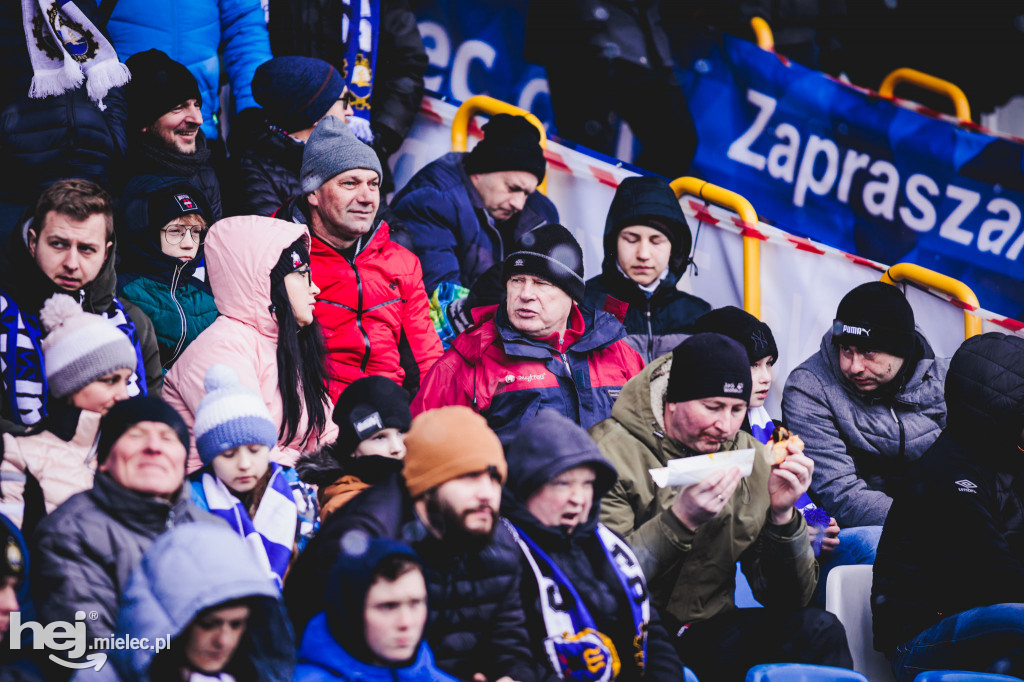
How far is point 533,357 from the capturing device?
496 centimetres

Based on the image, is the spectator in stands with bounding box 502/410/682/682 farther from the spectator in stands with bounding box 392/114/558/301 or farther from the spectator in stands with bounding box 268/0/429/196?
the spectator in stands with bounding box 268/0/429/196

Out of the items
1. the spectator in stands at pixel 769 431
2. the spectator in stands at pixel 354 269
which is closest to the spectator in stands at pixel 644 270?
the spectator in stands at pixel 769 431

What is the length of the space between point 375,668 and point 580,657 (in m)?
0.70

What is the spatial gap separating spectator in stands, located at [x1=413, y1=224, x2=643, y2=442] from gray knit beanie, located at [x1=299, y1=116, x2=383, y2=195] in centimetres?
92

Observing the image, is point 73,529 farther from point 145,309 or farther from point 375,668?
point 145,309

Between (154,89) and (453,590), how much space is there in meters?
3.16

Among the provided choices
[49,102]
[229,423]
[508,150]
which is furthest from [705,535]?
[49,102]

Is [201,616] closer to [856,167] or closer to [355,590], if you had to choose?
[355,590]

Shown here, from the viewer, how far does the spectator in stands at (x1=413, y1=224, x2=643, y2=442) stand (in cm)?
490

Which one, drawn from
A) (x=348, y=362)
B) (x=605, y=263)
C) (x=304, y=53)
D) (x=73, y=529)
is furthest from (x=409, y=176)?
(x=73, y=529)

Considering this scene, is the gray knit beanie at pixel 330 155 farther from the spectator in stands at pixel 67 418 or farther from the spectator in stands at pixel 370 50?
the spectator in stands at pixel 67 418

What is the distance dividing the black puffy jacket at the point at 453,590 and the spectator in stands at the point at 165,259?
6.17 feet

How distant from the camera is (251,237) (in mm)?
4621

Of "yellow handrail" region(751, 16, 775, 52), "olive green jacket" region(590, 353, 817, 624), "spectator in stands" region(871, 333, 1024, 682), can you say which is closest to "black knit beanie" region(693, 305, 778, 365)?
"spectator in stands" region(871, 333, 1024, 682)
